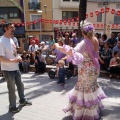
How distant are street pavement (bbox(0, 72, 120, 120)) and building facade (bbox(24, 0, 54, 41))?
20.5 m

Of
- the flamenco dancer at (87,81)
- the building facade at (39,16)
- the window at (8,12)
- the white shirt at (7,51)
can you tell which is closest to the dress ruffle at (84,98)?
the flamenco dancer at (87,81)

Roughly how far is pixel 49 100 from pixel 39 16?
23975mm

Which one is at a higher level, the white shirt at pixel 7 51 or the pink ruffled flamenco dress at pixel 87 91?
the white shirt at pixel 7 51

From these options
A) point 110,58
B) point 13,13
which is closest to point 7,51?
point 110,58

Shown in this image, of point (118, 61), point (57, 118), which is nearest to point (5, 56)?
point (57, 118)

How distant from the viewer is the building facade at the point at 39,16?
27.2 metres

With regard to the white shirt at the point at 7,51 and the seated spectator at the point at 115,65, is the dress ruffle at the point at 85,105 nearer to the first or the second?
the white shirt at the point at 7,51

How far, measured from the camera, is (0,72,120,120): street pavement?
4.14 m

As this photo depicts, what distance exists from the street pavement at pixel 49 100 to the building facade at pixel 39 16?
67.1 feet

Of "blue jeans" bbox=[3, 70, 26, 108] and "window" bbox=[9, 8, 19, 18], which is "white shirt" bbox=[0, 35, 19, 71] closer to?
"blue jeans" bbox=[3, 70, 26, 108]

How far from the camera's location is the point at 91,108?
12.1 feet

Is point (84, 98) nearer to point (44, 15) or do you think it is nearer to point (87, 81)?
point (87, 81)

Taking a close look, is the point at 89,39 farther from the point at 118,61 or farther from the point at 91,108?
the point at 118,61

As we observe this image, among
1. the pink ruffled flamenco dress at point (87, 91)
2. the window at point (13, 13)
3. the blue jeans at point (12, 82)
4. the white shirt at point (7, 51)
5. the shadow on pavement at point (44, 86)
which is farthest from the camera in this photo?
the window at point (13, 13)
